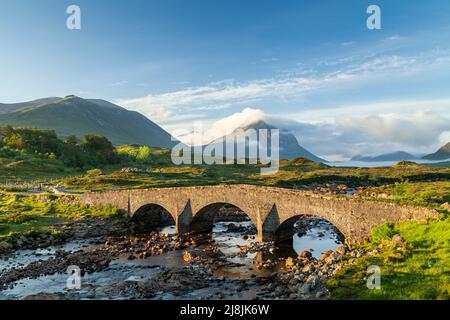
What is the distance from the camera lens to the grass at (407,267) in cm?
1673

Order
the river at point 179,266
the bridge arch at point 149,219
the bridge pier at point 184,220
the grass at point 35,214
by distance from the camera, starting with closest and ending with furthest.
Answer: the river at point 179,266 → the bridge pier at point 184,220 → the grass at point 35,214 → the bridge arch at point 149,219

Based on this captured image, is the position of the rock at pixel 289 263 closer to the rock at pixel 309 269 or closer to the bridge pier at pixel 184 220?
the rock at pixel 309 269

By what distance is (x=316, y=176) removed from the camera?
330ft

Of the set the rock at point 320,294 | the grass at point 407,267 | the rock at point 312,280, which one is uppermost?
the grass at point 407,267

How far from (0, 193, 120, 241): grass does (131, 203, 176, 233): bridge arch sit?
10.0ft

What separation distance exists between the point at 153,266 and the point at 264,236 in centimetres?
1102

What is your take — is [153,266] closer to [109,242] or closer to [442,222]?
[109,242]

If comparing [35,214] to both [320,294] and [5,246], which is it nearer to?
[5,246]

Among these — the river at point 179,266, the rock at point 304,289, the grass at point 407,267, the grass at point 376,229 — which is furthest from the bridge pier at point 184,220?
the rock at point 304,289

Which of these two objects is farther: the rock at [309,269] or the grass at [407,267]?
the rock at [309,269]

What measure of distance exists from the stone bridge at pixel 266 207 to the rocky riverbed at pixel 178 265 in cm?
195

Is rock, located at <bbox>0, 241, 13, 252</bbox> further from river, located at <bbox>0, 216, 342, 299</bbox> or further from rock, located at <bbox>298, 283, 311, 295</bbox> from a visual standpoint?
rock, located at <bbox>298, 283, 311, 295</bbox>

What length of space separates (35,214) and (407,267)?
50.9 m
